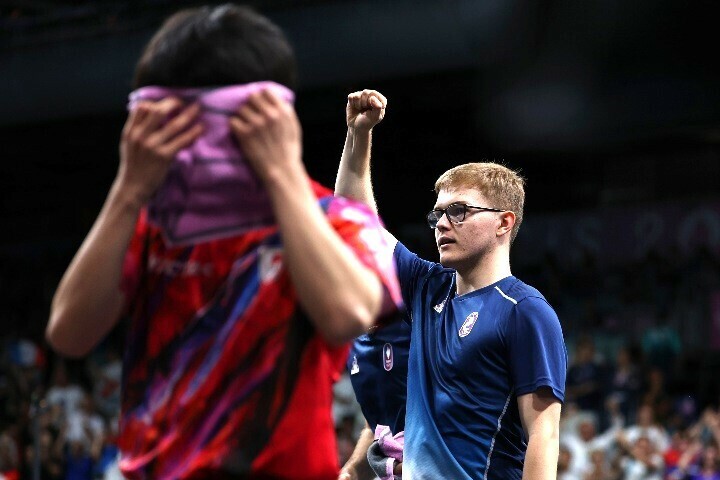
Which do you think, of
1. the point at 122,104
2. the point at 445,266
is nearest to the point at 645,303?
the point at 122,104

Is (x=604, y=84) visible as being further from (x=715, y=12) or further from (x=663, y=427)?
(x=663, y=427)

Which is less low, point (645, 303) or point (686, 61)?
point (686, 61)

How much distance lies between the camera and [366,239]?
2166 millimetres

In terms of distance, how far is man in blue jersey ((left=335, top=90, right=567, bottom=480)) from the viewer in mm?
3695

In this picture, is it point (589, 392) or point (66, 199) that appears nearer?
point (589, 392)

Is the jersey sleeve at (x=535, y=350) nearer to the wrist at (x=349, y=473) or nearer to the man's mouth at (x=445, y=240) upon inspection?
the man's mouth at (x=445, y=240)

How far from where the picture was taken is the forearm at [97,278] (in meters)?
2.07

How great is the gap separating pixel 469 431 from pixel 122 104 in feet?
38.8

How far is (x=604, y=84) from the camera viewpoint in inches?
503

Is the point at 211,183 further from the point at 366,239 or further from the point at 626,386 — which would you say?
the point at 626,386

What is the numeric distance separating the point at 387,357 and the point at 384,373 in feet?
0.20

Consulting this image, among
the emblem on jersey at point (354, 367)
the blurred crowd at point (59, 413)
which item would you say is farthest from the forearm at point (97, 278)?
the blurred crowd at point (59, 413)

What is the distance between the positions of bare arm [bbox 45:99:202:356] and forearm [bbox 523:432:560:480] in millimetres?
1808

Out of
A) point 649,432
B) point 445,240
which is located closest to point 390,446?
point 445,240
